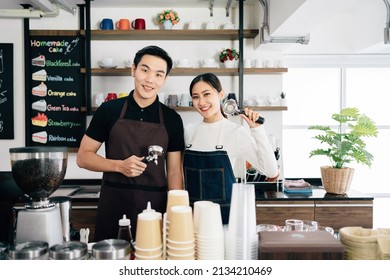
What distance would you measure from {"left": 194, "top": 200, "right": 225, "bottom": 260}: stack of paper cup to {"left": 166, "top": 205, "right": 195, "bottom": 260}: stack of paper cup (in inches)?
1.0

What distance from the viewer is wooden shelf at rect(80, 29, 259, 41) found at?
360cm

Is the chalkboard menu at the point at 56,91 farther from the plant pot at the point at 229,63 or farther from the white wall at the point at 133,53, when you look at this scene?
the plant pot at the point at 229,63

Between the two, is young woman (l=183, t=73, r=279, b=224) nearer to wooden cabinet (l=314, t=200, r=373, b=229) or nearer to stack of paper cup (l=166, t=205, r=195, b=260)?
stack of paper cup (l=166, t=205, r=195, b=260)

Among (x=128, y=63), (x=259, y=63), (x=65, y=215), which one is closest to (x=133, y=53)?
(x=128, y=63)

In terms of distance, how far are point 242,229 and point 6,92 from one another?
3.40 m

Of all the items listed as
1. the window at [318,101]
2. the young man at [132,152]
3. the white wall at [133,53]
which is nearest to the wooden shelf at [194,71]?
the white wall at [133,53]

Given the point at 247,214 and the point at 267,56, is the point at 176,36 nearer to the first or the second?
the point at 267,56

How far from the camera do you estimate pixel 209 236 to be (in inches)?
46.2

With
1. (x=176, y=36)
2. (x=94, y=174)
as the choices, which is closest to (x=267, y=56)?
(x=176, y=36)

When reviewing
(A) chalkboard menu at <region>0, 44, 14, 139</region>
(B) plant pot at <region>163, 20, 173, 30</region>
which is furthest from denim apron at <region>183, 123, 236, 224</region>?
(A) chalkboard menu at <region>0, 44, 14, 139</region>

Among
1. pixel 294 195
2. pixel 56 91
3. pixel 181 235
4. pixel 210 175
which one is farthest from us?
pixel 56 91

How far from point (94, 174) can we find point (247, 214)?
9.63 feet

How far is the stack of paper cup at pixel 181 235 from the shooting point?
1.16 m

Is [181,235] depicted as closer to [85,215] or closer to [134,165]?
[134,165]
